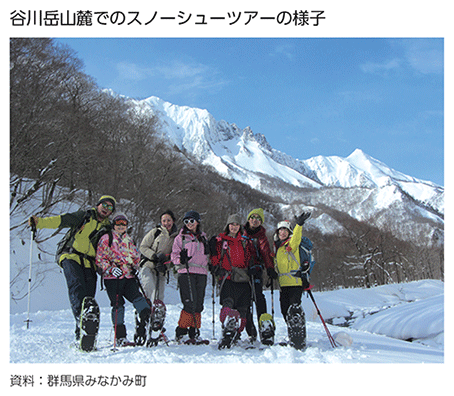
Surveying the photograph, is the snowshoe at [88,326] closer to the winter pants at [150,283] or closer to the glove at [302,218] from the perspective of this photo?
the winter pants at [150,283]

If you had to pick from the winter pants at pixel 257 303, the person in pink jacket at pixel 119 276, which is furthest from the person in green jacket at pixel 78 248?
the winter pants at pixel 257 303

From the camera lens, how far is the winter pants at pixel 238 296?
18.2ft

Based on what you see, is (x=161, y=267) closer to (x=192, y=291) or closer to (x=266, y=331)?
(x=192, y=291)

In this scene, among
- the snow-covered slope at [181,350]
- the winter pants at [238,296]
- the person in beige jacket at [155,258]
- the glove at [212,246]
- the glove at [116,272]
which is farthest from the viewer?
Result: the person in beige jacket at [155,258]

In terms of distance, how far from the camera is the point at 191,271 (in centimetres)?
555

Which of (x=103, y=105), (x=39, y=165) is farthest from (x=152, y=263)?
(x=103, y=105)

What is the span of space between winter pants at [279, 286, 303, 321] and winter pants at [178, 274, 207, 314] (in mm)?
1119

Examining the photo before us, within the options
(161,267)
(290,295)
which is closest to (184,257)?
(161,267)

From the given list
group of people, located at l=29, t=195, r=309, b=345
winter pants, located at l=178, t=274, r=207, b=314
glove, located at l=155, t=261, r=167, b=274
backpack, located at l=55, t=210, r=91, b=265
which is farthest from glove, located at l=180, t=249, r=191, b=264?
backpack, located at l=55, t=210, r=91, b=265

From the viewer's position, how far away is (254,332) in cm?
579

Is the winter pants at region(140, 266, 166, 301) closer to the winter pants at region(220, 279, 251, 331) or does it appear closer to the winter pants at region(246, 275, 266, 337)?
the winter pants at region(220, 279, 251, 331)

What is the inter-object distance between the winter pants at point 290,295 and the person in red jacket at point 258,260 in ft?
0.80

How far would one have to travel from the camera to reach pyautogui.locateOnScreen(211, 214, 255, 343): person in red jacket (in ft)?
18.2

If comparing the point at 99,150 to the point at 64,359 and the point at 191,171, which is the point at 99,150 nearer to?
the point at 191,171
